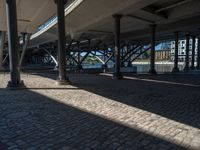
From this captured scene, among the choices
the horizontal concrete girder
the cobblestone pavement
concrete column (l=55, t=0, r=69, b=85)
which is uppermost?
the horizontal concrete girder

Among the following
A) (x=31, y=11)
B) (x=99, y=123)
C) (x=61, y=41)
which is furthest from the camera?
(x=31, y=11)

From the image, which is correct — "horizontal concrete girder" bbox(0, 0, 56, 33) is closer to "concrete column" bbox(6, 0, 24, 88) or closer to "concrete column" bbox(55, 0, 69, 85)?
"concrete column" bbox(55, 0, 69, 85)

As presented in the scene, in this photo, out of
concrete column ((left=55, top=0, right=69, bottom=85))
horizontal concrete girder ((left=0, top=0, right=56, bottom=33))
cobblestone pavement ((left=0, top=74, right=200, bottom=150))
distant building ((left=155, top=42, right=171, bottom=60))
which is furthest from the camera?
distant building ((left=155, top=42, right=171, bottom=60))

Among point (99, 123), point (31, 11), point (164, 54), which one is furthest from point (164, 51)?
point (99, 123)

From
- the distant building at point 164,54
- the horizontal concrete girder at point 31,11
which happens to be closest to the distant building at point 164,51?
the distant building at point 164,54

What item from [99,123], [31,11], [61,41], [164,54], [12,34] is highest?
[31,11]

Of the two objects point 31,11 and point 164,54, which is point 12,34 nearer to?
point 31,11

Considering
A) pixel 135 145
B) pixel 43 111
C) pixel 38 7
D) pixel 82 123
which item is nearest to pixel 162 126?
pixel 135 145

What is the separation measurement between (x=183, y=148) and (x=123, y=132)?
1362 millimetres

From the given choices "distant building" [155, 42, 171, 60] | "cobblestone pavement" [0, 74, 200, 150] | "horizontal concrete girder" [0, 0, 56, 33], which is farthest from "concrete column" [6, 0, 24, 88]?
"distant building" [155, 42, 171, 60]

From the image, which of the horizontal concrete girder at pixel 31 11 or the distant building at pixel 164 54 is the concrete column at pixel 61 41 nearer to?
the horizontal concrete girder at pixel 31 11

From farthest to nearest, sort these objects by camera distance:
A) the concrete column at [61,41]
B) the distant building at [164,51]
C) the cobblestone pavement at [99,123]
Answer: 1. the distant building at [164,51]
2. the concrete column at [61,41]
3. the cobblestone pavement at [99,123]

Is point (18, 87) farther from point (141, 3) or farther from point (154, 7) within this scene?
point (154, 7)

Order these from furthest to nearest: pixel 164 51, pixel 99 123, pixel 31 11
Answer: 1. pixel 164 51
2. pixel 31 11
3. pixel 99 123
